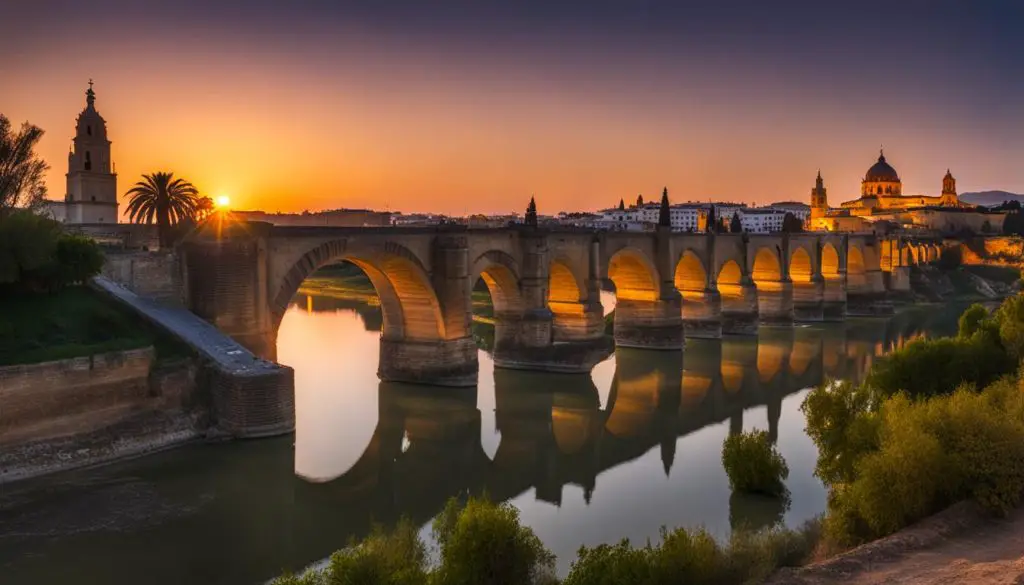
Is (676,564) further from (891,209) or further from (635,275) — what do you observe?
(891,209)

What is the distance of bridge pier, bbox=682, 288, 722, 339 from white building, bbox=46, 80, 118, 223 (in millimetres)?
28510

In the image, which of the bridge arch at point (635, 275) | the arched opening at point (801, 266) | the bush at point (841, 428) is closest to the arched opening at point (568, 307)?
the bridge arch at point (635, 275)

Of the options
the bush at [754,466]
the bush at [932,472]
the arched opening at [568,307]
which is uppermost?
the arched opening at [568,307]

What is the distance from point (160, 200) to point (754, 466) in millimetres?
22950

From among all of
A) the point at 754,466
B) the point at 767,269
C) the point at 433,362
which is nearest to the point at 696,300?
the point at 767,269

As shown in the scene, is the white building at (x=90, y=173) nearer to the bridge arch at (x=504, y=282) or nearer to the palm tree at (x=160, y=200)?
the palm tree at (x=160, y=200)

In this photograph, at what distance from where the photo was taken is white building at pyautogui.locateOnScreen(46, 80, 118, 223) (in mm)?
34938

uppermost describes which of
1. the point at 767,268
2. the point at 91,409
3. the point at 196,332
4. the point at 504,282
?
the point at 767,268

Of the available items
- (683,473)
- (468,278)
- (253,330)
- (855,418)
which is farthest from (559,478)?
(468,278)

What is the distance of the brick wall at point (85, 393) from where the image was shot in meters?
→ 18.1

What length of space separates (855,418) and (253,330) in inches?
620

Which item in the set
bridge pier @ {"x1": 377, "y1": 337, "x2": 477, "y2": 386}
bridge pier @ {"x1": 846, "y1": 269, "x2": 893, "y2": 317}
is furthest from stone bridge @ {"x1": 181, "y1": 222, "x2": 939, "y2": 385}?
bridge pier @ {"x1": 846, "y1": 269, "x2": 893, "y2": 317}

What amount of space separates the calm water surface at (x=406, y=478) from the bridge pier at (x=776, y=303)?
18.5 m

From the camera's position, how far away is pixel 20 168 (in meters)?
25.3
